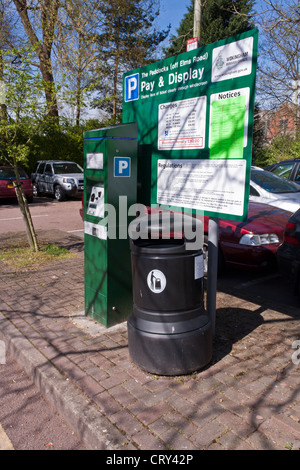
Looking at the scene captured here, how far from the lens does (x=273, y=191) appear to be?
26.2ft

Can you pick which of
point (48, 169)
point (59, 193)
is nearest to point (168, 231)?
point (59, 193)

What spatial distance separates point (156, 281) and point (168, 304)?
223 mm

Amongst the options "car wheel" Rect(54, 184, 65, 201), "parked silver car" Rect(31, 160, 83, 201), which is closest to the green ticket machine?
"parked silver car" Rect(31, 160, 83, 201)

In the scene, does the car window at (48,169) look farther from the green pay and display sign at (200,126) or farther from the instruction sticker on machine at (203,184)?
the instruction sticker on machine at (203,184)

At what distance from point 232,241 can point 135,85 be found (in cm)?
272

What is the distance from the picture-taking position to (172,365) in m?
3.18

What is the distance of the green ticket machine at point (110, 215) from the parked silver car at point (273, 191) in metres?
4.49

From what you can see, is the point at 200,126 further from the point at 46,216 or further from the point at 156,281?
the point at 46,216

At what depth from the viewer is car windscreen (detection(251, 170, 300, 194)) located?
8125 mm

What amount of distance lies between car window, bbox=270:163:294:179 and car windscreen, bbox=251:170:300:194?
202 centimetres

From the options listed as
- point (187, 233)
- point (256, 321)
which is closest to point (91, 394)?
point (187, 233)

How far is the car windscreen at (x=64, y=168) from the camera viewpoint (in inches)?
723

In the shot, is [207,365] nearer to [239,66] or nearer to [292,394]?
[292,394]

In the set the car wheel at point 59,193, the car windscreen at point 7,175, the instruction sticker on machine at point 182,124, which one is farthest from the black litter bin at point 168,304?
the car wheel at point 59,193
